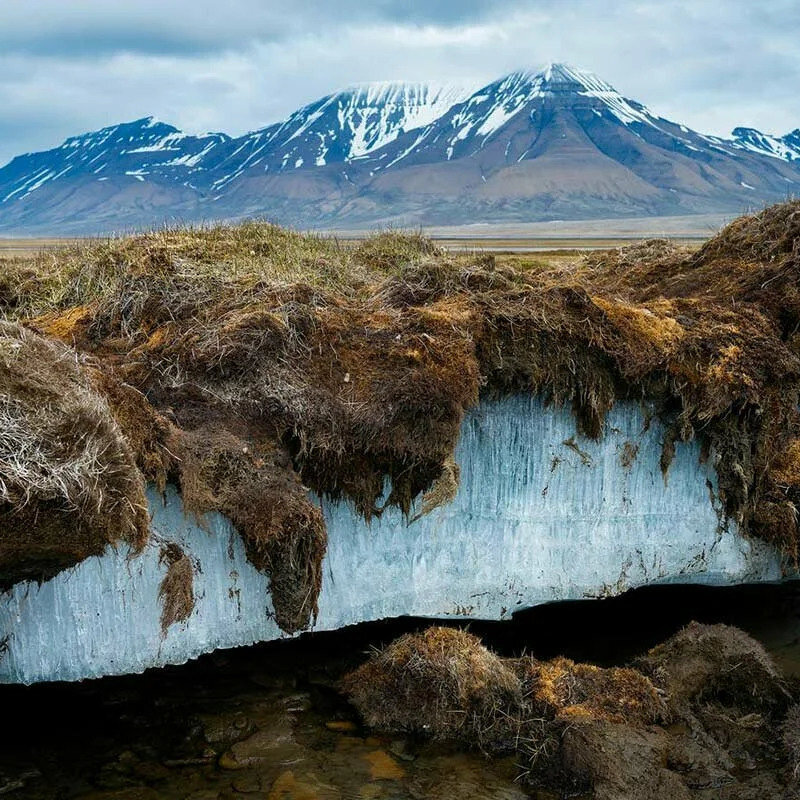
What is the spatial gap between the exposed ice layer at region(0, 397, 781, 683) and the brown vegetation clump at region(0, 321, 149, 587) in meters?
1.99

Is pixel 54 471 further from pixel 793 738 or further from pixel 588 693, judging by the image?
pixel 793 738

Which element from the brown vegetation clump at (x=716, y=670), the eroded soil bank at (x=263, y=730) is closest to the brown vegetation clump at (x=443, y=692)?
the eroded soil bank at (x=263, y=730)

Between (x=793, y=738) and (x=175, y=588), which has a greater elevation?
(x=175, y=588)

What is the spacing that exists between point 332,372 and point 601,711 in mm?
5141

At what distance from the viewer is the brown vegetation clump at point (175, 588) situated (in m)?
10.0

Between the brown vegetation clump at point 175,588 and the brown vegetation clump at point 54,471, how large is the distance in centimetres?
177

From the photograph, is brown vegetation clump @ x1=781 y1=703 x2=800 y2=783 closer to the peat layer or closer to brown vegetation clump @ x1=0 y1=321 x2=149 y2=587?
the peat layer

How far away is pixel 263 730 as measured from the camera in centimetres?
1011

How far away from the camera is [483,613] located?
12.4m

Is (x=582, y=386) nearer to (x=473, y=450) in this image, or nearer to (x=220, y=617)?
(x=473, y=450)

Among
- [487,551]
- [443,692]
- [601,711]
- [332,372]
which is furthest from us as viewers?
[487,551]

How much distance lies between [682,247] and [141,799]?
588 inches

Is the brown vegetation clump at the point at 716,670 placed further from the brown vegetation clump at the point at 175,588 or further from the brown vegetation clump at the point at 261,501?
the brown vegetation clump at the point at 175,588

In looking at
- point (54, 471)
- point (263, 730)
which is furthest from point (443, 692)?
point (54, 471)
